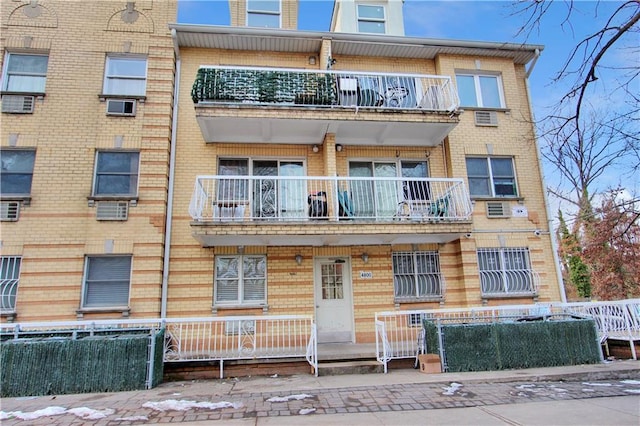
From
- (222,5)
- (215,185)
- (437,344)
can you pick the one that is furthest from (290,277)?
(222,5)

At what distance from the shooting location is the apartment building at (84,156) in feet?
28.5

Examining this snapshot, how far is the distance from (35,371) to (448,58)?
42.9 ft

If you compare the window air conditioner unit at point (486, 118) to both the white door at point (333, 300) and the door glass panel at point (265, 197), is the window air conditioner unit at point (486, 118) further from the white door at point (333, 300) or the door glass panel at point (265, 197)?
the door glass panel at point (265, 197)

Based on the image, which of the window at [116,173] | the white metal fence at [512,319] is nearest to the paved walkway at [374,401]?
the white metal fence at [512,319]

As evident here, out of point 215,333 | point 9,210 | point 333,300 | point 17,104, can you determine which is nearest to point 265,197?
point 333,300

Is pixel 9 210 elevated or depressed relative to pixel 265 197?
depressed

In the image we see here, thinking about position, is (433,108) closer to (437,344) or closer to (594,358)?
(437,344)

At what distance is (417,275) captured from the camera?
10078 mm

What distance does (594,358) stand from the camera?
759 centimetres

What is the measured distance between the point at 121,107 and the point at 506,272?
11725 millimetres

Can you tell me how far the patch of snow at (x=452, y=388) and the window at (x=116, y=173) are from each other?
8457 mm

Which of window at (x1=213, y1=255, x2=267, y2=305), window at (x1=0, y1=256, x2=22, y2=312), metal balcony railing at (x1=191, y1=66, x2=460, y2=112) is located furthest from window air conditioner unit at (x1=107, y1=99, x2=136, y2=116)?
window at (x1=213, y1=255, x2=267, y2=305)

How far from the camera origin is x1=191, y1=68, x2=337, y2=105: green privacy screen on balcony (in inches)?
368

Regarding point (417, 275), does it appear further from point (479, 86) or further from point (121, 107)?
point (121, 107)
